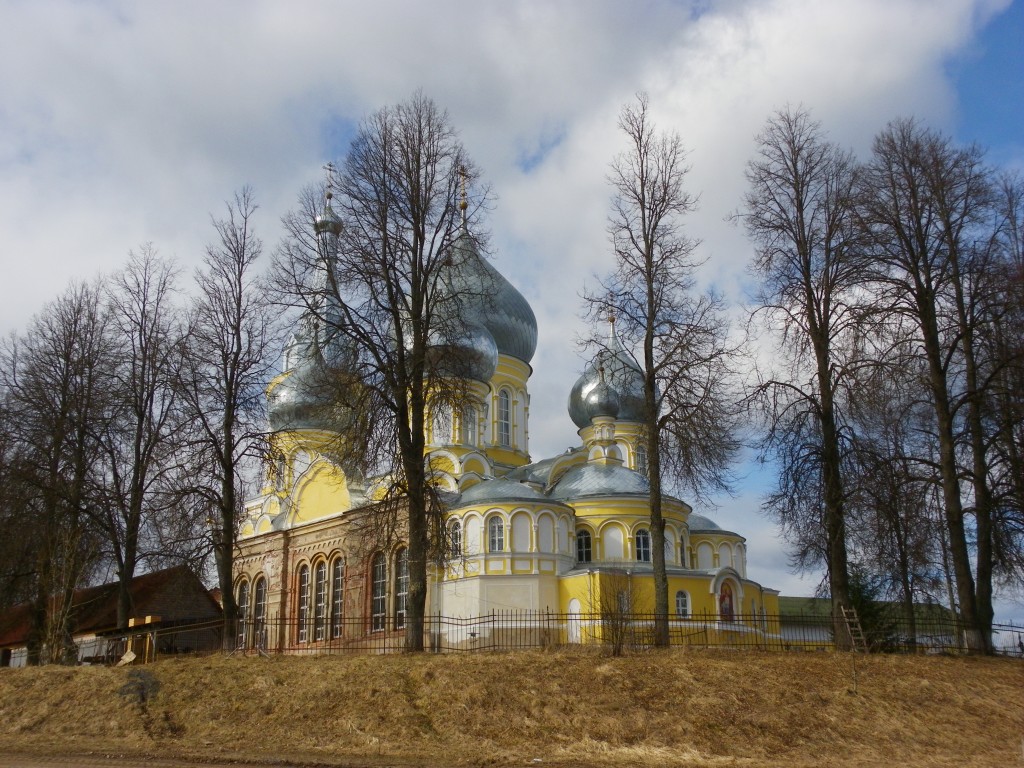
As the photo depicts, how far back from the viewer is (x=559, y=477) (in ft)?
113

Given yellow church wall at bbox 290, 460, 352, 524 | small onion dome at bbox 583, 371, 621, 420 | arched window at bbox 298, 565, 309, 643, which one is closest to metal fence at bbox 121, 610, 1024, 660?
arched window at bbox 298, 565, 309, 643

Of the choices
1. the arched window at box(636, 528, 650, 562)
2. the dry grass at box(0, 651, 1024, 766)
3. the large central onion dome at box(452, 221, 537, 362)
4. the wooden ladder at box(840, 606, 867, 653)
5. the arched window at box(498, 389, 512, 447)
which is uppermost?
the large central onion dome at box(452, 221, 537, 362)

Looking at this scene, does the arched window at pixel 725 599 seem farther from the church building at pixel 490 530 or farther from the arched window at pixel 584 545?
the arched window at pixel 584 545

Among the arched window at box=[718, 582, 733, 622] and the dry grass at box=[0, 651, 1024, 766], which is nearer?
the dry grass at box=[0, 651, 1024, 766]

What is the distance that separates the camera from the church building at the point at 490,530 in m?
26.6

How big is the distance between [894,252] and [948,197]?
5.05 ft

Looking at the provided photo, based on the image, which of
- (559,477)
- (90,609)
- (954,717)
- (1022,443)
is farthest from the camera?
(559,477)

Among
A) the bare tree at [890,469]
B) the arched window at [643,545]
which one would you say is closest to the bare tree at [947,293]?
the bare tree at [890,469]

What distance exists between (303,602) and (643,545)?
11686mm

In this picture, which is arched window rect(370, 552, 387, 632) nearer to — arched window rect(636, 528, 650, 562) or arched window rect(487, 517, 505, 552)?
arched window rect(487, 517, 505, 552)

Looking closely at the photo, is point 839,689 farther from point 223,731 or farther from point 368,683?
point 223,731

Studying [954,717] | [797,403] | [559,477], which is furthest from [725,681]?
[559,477]

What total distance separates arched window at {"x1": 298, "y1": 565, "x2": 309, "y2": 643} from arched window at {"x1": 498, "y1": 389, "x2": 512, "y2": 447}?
889 centimetres

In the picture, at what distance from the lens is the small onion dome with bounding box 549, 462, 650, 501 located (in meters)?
30.3
